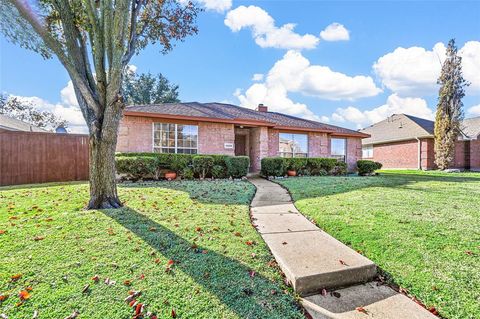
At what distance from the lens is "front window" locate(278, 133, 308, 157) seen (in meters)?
14.4

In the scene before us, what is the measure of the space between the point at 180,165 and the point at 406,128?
2218 cm

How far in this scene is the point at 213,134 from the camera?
12320mm

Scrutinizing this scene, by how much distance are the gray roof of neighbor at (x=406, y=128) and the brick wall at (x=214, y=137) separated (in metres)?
16.2

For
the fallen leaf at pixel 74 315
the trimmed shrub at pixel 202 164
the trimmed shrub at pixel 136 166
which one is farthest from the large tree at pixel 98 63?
the trimmed shrub at pixel 202 164

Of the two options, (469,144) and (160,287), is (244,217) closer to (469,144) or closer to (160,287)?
(160,287)

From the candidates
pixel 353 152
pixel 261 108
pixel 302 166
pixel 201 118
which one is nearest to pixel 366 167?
pixel 353 152

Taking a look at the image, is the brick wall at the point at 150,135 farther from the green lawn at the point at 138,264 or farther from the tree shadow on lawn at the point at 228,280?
the tree shadow on lawn at the point at 228,280

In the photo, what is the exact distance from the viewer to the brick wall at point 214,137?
1214 cm

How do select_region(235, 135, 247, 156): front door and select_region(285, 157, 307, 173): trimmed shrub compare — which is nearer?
select_region(285, 157, 307, 173): trimmed shrub

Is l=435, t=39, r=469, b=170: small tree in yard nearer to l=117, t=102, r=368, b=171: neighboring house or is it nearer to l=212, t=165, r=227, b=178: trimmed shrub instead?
l=117, t=102, r=368, b=171: neighboring house

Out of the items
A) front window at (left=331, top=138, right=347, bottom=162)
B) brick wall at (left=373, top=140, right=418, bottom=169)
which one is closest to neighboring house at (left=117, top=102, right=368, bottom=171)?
front window at (left=331, top=138, right=347, bottom=162)

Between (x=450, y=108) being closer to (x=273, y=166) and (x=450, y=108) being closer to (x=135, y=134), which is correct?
(x=273, y=166)

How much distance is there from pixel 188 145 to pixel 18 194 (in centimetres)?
A: 678

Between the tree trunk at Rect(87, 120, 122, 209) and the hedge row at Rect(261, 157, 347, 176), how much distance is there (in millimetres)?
7754
